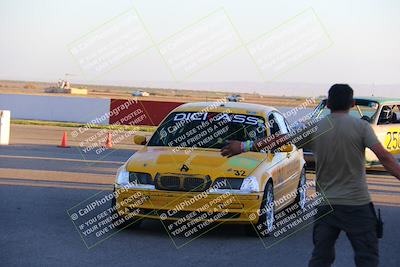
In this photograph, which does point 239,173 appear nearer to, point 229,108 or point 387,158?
point 229,108

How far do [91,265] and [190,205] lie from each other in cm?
185

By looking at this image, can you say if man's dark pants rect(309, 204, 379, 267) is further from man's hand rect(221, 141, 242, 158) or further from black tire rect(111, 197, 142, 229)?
black tire rect(111, 197, 142, 229)

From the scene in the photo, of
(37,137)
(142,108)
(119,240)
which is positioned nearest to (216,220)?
(119,240)

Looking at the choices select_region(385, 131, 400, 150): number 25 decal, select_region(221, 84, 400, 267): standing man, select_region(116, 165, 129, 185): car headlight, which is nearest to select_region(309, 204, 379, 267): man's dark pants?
select_region(221, 84, 400, 267): standing man

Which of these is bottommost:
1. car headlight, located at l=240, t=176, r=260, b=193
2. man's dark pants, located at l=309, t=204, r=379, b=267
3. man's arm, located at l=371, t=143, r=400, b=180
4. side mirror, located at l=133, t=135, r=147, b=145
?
man's dark pants, located at l=309, t=204, r=379, b=267

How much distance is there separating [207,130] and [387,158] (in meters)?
4.92

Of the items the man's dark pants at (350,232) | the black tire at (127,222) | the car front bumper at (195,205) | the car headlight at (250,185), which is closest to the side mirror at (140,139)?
the black tire at (127,222)

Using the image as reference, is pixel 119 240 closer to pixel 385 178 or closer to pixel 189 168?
pixel 189 168

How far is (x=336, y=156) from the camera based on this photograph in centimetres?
562

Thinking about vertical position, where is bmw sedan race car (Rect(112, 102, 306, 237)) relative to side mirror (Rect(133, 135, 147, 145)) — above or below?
below

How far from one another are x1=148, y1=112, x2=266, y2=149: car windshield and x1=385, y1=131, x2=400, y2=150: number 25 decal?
9669 mm

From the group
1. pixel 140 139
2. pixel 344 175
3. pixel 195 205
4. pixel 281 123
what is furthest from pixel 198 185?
pixel 344 175

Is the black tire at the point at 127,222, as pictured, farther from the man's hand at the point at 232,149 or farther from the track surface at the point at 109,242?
the man's hand at the point at 232,149

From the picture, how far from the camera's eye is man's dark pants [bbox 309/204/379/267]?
5.41 m
